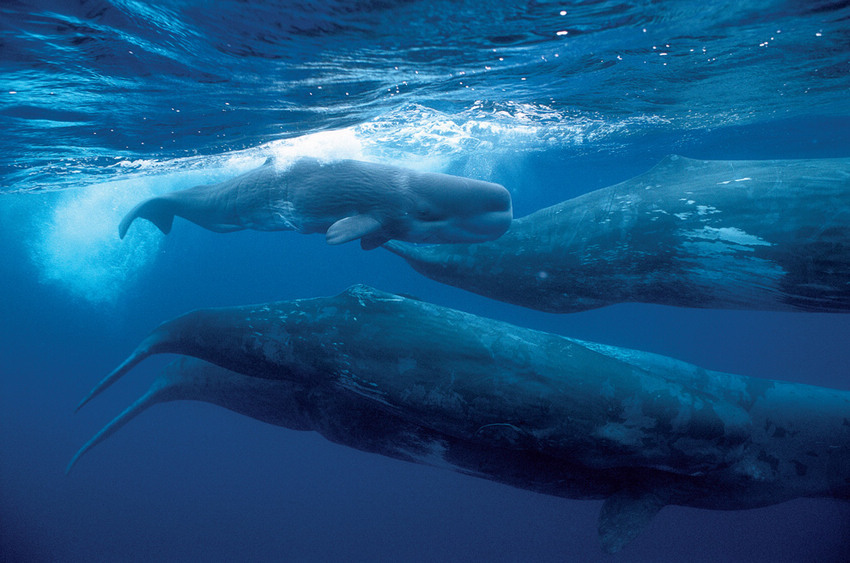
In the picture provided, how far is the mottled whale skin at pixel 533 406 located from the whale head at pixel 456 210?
1.16 metres

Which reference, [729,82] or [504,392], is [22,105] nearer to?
[504,392]

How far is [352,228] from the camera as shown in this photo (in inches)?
208

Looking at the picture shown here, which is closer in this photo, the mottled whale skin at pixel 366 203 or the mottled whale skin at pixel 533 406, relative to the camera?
the mottled whale skin at pixel 533 406

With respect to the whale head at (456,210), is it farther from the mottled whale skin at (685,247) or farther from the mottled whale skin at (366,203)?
the mottled whale skin at (685,247)

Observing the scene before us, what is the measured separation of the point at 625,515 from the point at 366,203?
4659 mm

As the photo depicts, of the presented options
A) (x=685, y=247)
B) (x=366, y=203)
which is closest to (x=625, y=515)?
(x=685, y=247)

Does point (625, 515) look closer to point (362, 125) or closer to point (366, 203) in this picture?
point (366, 203)

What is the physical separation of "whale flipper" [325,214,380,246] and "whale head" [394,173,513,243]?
17.6 inches

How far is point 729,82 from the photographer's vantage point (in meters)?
11.7

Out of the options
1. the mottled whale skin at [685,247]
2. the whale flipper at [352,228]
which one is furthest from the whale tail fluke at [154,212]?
the mottled whale skin at [685,247]

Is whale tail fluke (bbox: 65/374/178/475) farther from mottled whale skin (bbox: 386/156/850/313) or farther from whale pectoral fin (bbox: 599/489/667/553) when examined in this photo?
whale pectoral fin (bbox: 599/489/667/553)

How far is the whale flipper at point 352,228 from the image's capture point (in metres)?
5.00

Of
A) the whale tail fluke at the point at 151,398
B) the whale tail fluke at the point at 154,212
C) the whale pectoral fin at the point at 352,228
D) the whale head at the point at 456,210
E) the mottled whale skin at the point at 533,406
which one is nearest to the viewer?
the mottled whale skin at the point at 533,406

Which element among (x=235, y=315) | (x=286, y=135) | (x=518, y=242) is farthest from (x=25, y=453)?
(x=518, y=242)
